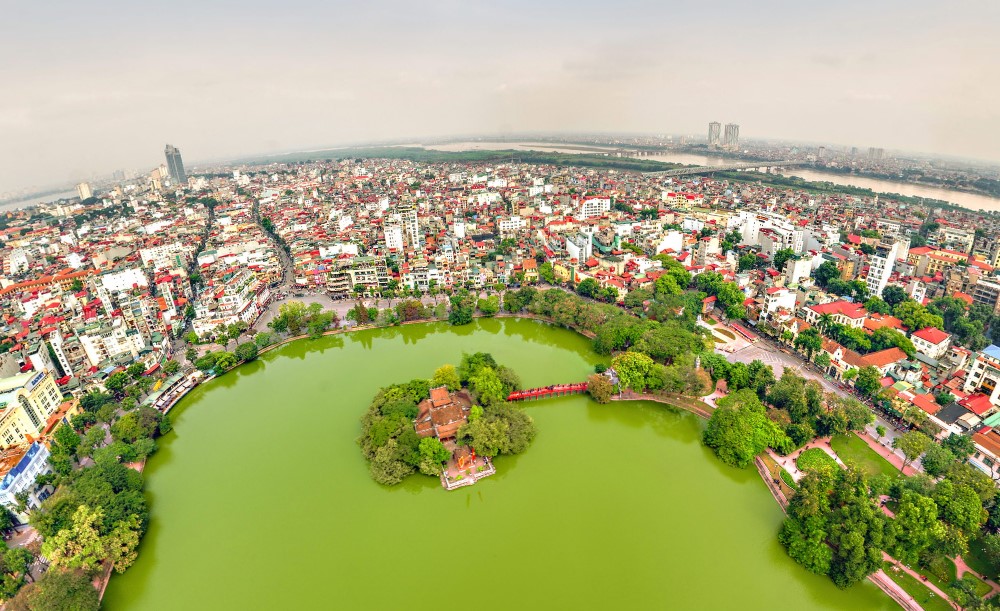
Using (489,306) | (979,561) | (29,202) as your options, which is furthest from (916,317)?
(29,202)

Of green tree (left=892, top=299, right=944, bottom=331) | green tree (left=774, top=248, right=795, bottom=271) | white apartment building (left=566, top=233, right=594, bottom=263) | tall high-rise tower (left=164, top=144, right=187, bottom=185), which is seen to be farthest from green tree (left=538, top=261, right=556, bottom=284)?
tall high-rise tower (left=164, top=144, right=187, bottom=185)

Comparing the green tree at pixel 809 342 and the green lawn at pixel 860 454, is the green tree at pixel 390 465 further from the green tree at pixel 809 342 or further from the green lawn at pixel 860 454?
the green tree at pixel 809 342

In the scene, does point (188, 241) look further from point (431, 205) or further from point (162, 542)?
point (162, 542)

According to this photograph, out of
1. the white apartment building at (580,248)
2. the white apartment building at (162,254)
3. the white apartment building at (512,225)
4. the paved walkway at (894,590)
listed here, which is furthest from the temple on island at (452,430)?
the white apartment building at (162,254)

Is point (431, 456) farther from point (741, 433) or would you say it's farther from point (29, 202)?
point (29, 202)

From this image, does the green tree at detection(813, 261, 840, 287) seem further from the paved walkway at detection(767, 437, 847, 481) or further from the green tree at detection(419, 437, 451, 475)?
the green tree at detection(419, 437, 451, 475)

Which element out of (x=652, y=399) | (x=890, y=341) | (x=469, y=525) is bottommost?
(x=469, y=525)
